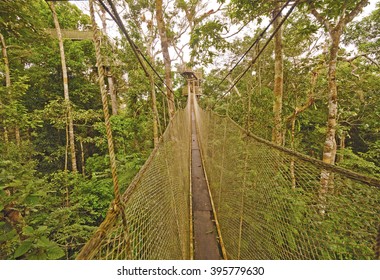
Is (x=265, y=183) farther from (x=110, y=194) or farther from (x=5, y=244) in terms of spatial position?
(x=110, y=194)

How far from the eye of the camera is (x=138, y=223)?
807 millimetres

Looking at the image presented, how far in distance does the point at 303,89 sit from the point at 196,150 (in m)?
3.35

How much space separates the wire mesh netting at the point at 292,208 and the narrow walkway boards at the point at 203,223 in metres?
0.21

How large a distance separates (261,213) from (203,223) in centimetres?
128

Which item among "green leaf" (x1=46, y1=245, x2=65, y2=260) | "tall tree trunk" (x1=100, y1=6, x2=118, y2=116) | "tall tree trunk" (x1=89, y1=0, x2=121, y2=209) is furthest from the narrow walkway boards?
"tall tree trunk" (x1=100, y1=6, x2=118, y2=116)

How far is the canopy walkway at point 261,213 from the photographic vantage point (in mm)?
693

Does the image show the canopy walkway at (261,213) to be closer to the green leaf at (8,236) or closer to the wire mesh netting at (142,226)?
the wire mesh netting at (142,226)

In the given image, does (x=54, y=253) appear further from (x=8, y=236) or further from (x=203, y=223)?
(x=203, y=223)

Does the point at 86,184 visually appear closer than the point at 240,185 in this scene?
No

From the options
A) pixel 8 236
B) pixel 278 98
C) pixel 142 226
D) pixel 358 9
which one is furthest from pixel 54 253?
pixel 358 9

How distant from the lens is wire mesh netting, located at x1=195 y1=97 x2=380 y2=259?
2.45 feet

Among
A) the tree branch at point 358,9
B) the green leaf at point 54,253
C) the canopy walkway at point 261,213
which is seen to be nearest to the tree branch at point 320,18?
the tree branch at point 358,9

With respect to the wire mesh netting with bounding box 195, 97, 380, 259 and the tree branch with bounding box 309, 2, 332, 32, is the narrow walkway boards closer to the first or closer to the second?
the wire mesh netting with bounding box 195, 97, 380, 259

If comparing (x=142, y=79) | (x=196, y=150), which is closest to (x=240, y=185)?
(x=142, y=79)
